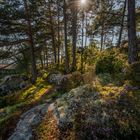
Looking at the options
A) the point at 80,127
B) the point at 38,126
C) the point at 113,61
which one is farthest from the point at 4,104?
the point at 80,127

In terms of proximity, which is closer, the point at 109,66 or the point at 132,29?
the point at 109,66

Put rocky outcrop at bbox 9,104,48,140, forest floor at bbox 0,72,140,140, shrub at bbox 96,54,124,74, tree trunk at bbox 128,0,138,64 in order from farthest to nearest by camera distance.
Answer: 1. tree trunk at bbox 128,0,138,64
2. shrub at bbox 96,54,124,74
3. rocky outcrop at bbox 9,104,48,140
4. forest floor at bbox 0,72,140,140

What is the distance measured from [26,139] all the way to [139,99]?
2.90m

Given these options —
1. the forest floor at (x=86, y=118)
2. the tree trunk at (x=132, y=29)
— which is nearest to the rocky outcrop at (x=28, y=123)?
the forest floor at (x=86, y=118)

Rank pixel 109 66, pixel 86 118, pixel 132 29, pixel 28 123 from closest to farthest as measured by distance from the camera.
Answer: pixel 86 118 < pixel 28 123 < pixel 109 66 < pixel 132 29

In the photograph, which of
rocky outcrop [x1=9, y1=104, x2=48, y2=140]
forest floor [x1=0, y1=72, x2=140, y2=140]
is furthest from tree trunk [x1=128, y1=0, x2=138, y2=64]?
rocky outcrop [x1=9, y1=104, x2=48, y2=140]

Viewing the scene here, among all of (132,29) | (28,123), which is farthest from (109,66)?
(28,123)

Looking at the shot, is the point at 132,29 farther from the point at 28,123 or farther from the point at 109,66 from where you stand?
the point at 28,123

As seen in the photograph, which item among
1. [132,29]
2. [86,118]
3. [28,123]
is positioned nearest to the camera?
[86,118]

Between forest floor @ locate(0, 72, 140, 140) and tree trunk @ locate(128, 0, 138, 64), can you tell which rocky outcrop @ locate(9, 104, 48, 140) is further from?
tree trunk @ locate(128, 0, 138, 64)

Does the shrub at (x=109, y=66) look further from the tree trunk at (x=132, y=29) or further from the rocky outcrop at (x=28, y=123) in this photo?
the rocky outcrop at (x=28, y=123)

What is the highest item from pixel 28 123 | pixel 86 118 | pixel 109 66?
pixel 109 66

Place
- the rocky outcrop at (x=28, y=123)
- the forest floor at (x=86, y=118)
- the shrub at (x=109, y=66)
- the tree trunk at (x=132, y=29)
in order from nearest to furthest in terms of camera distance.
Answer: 1. the forest floor at (x=86, y=118)
2. the rocky outcrop at (x=28, y=123)
3. the shrub at (x=109, y=66)
4. the tree trunk at (x=132, y=29)

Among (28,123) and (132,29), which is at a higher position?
(132,29)
